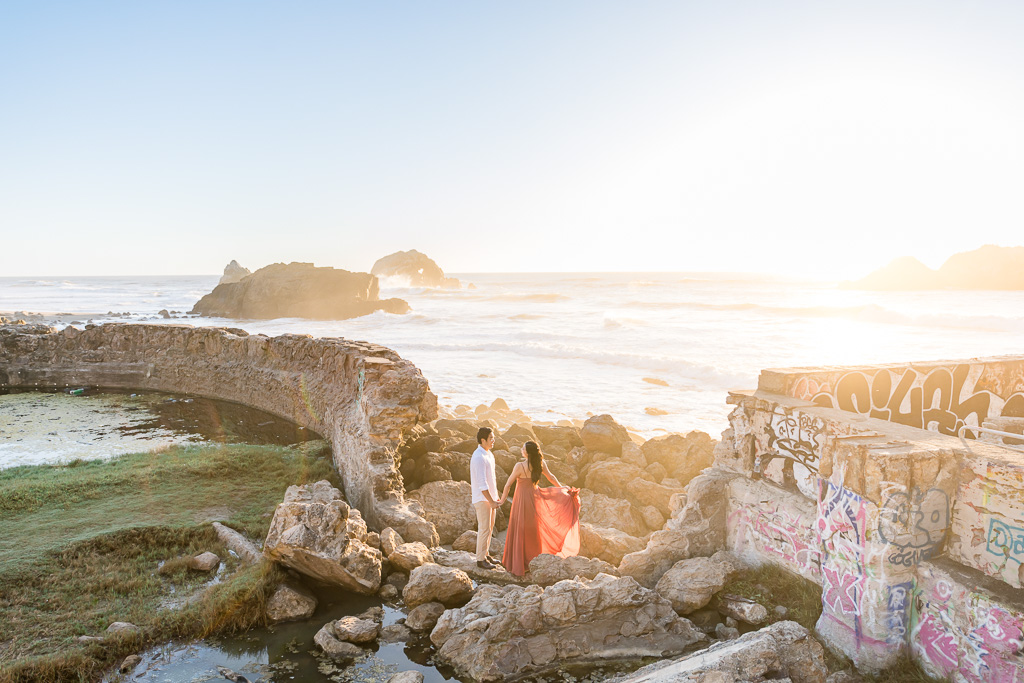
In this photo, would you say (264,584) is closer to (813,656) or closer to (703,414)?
(813,656)

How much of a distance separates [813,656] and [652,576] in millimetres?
2274

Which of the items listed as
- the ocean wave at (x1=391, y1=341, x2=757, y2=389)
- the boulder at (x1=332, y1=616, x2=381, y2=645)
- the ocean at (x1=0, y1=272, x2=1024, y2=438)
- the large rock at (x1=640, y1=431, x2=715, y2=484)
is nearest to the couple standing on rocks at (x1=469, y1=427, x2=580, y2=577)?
the boulder at (x1=332, y1=616, x2=381, y2=645)

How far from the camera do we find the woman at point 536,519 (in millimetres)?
7289

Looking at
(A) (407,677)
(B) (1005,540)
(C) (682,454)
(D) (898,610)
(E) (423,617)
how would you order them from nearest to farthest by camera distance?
1. (B) (1005,540)
2. (D) (898,610)
3. (A) (407,677)
4. (E) (423,617)
5. (C) (682,454)

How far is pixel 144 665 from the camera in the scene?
5641mm

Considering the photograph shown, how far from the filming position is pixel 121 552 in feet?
25.0

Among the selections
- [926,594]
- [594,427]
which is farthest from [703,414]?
[926,594]

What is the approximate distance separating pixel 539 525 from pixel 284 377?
11757 millimetres

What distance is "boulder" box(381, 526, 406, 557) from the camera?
7.61 m

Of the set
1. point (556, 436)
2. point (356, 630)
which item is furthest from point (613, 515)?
point (356, 630)

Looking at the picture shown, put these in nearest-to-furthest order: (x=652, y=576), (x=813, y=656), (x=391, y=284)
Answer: (x=813, y=656), (x=652, y=576), (x=391, y=284)

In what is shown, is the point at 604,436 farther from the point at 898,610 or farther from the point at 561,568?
the point at 898,610

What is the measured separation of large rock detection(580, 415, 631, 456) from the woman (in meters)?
4.15

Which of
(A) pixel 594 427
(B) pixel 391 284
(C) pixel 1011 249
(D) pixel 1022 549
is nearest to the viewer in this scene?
(D) pixel 1022 549
